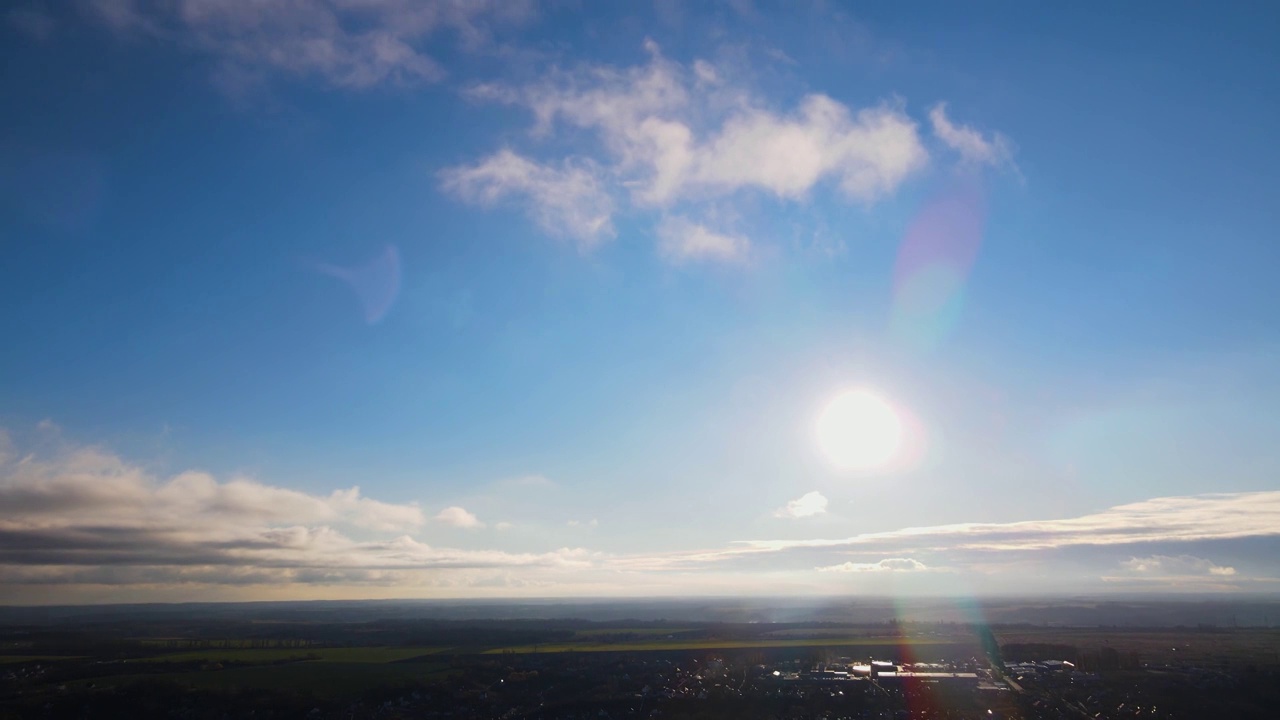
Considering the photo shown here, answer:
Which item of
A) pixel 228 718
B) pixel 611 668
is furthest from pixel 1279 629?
pixel 228 718

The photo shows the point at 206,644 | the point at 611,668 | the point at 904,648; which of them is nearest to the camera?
the point at 611,668

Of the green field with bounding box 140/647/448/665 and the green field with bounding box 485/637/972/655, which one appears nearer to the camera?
the green field with bounding box 140/647/448/665

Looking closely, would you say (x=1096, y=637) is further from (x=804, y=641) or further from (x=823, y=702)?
(x=823, y=702)

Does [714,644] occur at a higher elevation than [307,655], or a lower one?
lower

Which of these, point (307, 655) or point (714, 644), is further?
point (714, 644)
